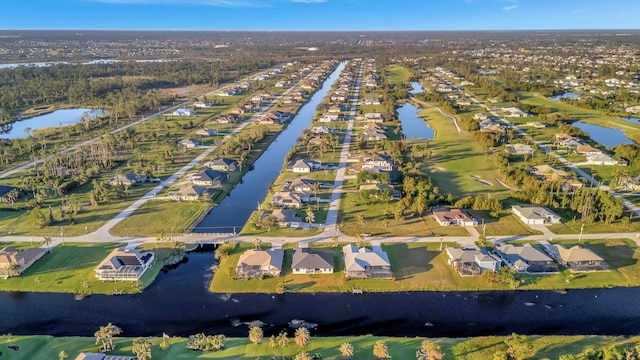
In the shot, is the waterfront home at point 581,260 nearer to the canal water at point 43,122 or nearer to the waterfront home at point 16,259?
the waterfront home at point 16,259

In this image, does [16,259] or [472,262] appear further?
[16,259]

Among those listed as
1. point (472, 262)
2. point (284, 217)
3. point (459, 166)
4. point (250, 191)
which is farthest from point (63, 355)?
point (459, 166)

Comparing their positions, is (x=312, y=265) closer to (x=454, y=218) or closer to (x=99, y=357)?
(x=454, y=218)

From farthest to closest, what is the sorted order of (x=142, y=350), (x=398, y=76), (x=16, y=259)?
(x=398, y=76) → (x=16, y=259) → (x=142, y=350)

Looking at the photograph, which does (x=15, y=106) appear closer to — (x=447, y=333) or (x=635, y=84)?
(x=447, y=333)

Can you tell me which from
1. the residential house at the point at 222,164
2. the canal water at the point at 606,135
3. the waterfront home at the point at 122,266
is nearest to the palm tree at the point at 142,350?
the waterfront home at the point at 122,266

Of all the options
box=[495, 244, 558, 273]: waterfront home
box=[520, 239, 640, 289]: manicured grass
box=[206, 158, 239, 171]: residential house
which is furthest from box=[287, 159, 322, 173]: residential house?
box=[520, 239, 640, 289]: manicured grass
